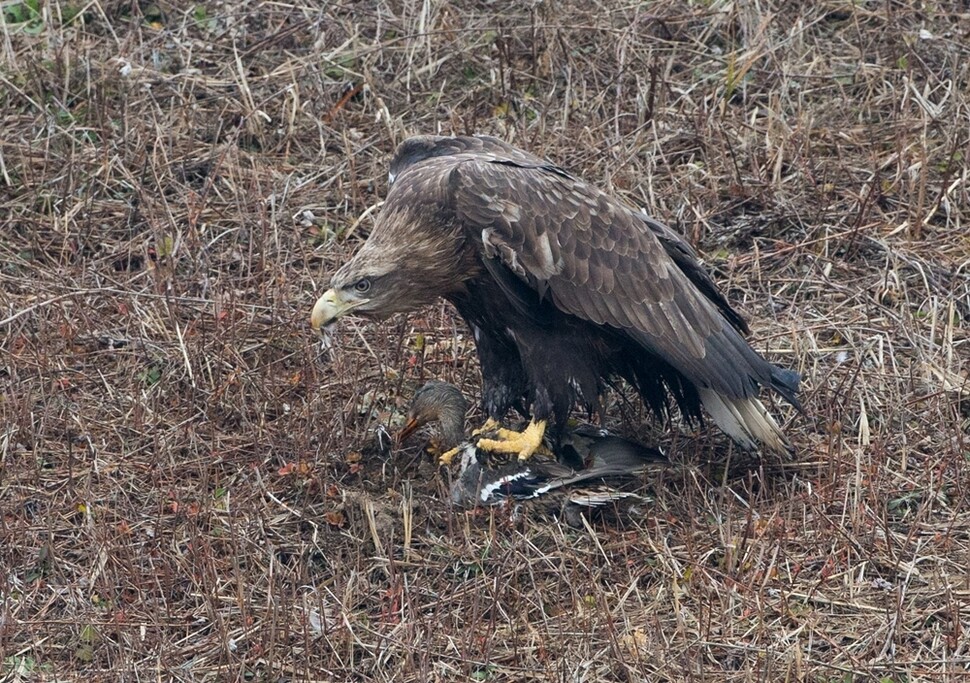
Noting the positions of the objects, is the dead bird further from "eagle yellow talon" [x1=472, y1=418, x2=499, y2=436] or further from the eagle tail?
the eagle tail

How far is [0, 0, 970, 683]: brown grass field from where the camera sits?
4777mm

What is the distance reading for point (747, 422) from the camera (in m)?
5.61

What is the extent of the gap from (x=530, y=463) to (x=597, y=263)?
80 cm

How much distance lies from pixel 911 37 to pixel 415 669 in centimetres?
498

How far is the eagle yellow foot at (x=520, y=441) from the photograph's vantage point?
5.63 meters

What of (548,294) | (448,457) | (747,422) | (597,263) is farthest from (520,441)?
(747,422)

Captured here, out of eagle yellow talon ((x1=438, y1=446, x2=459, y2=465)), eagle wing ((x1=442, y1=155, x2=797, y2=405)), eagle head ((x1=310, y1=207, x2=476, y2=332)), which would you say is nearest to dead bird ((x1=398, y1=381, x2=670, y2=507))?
eagle yellow talon ((x1=438, y1=446, x2=459, y2=465))

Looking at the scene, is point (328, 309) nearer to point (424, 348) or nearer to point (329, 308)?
point (329, 308)

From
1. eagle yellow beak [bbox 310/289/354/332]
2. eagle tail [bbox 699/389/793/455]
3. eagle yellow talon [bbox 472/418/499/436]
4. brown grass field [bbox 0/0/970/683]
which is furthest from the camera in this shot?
eagle yellow talon [bbox 472/418/499/436]

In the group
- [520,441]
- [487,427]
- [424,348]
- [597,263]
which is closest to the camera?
[597,263]

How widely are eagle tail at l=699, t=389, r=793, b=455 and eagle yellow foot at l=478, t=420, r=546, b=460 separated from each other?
2.17ft

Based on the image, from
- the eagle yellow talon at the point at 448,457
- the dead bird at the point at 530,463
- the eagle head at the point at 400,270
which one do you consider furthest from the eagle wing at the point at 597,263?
the eagle yellow talon at the point at 448,457

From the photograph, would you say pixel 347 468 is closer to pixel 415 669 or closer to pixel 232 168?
pixel 415 669

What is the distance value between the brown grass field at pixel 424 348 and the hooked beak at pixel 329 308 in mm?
566
